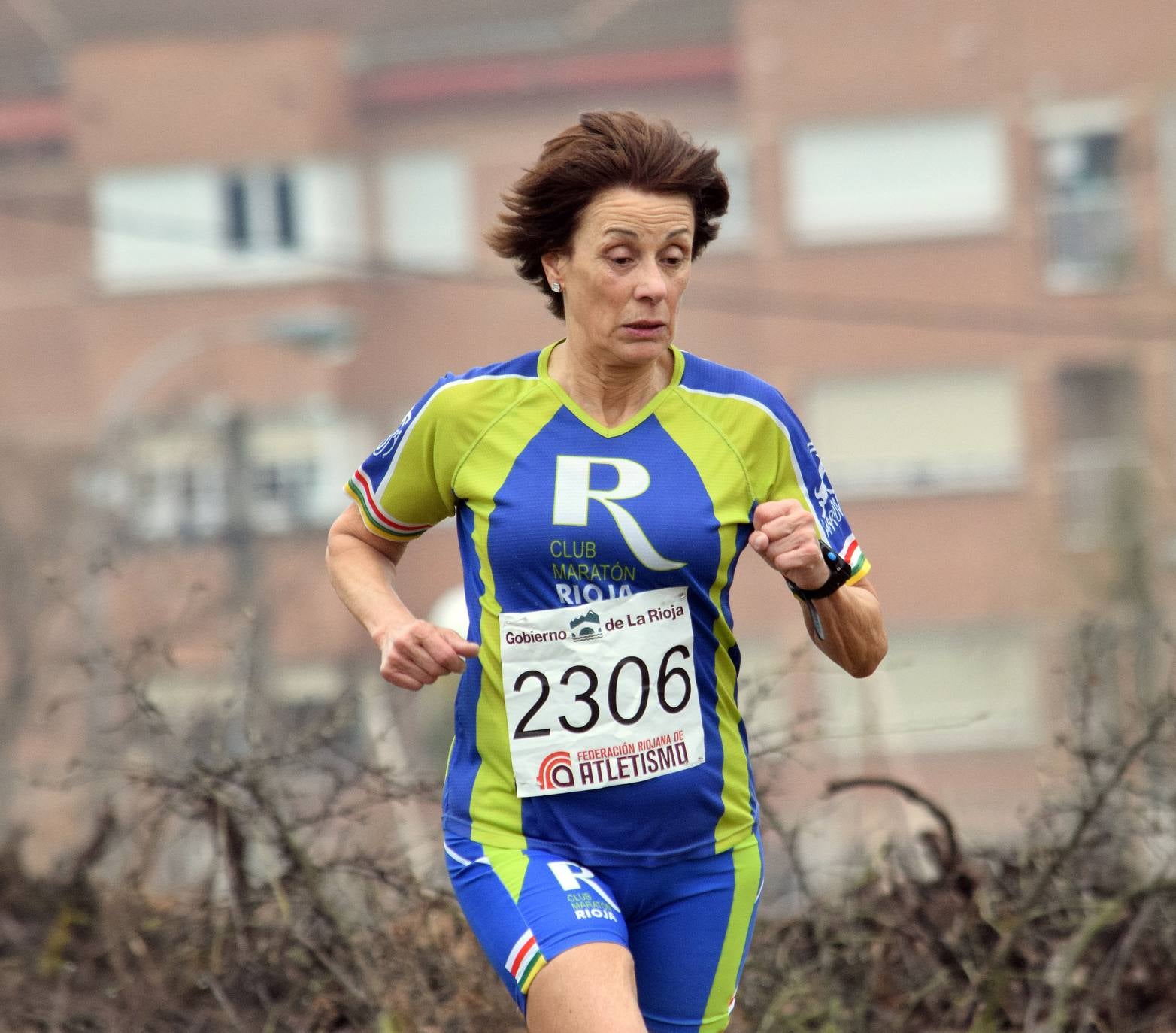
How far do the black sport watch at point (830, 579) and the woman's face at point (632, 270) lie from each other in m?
0.49

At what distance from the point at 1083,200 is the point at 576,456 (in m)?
35.0

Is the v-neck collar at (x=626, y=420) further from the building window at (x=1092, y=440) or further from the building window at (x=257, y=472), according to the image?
the building window at (x=1092, y=440)

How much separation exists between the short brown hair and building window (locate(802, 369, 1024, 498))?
3217 centimetres

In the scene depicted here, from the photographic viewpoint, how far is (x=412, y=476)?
3.95 meters

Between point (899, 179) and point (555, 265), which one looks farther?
point (899, 179)

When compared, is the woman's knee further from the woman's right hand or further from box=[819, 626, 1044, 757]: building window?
box=[819, 626, 1044, 757]: building window

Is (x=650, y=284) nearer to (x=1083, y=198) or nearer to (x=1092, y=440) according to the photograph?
(x=1092, y=440)

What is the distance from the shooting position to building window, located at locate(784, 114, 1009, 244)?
37.0 m

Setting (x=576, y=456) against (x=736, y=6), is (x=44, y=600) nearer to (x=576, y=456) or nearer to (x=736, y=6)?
(x=736, y=6)

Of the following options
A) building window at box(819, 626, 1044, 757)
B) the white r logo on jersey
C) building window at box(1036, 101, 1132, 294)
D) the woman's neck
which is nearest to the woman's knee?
the white r logo on jersey

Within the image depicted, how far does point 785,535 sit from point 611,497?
1.12 ft

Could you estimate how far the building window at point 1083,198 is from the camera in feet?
121

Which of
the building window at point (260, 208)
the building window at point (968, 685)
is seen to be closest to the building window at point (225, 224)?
the building window at point (260, 208)

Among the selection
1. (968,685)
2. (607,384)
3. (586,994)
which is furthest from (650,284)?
(968,685)
